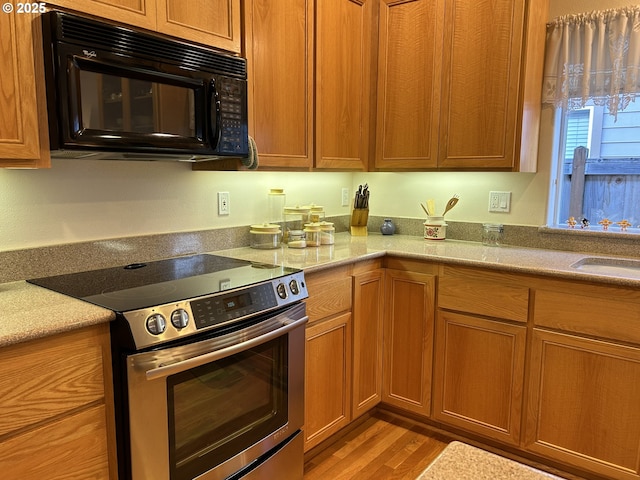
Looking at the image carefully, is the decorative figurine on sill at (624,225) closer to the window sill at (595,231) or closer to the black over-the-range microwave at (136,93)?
the window sill at (595,231)

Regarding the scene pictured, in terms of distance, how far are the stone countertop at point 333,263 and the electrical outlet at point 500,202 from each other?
229 millimetres

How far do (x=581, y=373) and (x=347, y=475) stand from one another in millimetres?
1085

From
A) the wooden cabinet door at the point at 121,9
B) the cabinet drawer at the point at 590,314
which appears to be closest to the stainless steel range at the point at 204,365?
the wooden cabinet door at the point at 121,9

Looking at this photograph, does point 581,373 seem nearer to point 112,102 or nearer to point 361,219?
point 361,219

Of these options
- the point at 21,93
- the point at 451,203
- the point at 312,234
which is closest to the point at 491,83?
the point at 451,203

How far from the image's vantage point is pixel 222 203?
237 centimetres

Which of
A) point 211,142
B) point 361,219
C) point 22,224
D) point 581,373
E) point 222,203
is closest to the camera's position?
point 22,224

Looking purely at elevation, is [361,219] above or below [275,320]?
above

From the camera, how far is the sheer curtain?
223cm

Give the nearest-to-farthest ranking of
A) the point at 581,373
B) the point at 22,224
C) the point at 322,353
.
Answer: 1. the point at 22,224
2. the point at 581,373
3. the point at 322,353

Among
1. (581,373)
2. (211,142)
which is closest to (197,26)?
(211,142)

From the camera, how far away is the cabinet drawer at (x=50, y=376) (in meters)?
1.17

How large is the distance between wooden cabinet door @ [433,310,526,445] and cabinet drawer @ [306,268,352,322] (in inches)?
19.5

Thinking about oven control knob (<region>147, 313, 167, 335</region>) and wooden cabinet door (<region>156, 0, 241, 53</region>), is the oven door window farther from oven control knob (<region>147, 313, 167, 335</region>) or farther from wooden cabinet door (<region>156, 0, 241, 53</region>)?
wooden cabinet door (<region>156, 0, 241, 53</region>)
